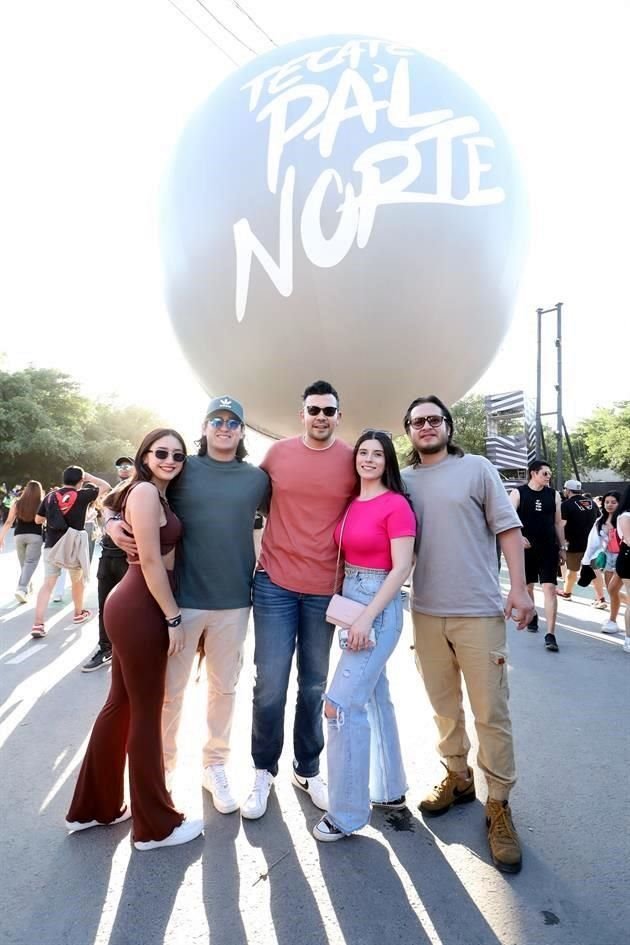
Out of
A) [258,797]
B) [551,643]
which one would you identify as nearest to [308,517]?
[258,797]

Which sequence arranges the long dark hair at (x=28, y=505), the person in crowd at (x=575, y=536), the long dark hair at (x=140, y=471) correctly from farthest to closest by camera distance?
the person in crowd at (x=575, y=536) → the long dark hair at (x=28, y=505) → the long dark hair at (x=140, y=471)

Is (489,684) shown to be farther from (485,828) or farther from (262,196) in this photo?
(262,196)

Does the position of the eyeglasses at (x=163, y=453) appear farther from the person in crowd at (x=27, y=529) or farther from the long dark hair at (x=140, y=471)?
the person in crowd at (x=27, y=529)

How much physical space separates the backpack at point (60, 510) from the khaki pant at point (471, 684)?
12.6ft

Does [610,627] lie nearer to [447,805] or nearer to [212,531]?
[447,805]

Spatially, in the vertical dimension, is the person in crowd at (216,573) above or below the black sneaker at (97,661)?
above

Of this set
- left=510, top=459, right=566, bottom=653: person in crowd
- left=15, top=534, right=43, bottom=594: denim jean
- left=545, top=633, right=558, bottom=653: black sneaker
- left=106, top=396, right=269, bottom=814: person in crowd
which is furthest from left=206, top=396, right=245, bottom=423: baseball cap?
left=15, top=534, right=43, bottom=594: denim jean

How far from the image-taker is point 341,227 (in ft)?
10.3

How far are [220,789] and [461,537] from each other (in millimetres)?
1406

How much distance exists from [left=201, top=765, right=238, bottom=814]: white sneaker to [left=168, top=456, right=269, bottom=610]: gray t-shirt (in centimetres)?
69

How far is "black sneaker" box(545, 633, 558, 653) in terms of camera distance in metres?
4.37

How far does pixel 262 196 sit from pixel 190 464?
6.37 ft

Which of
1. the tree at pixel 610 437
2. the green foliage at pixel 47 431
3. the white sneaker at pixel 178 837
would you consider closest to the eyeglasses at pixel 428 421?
the white sneaker at pixel 178 837

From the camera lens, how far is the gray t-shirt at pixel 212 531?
2125 mm
